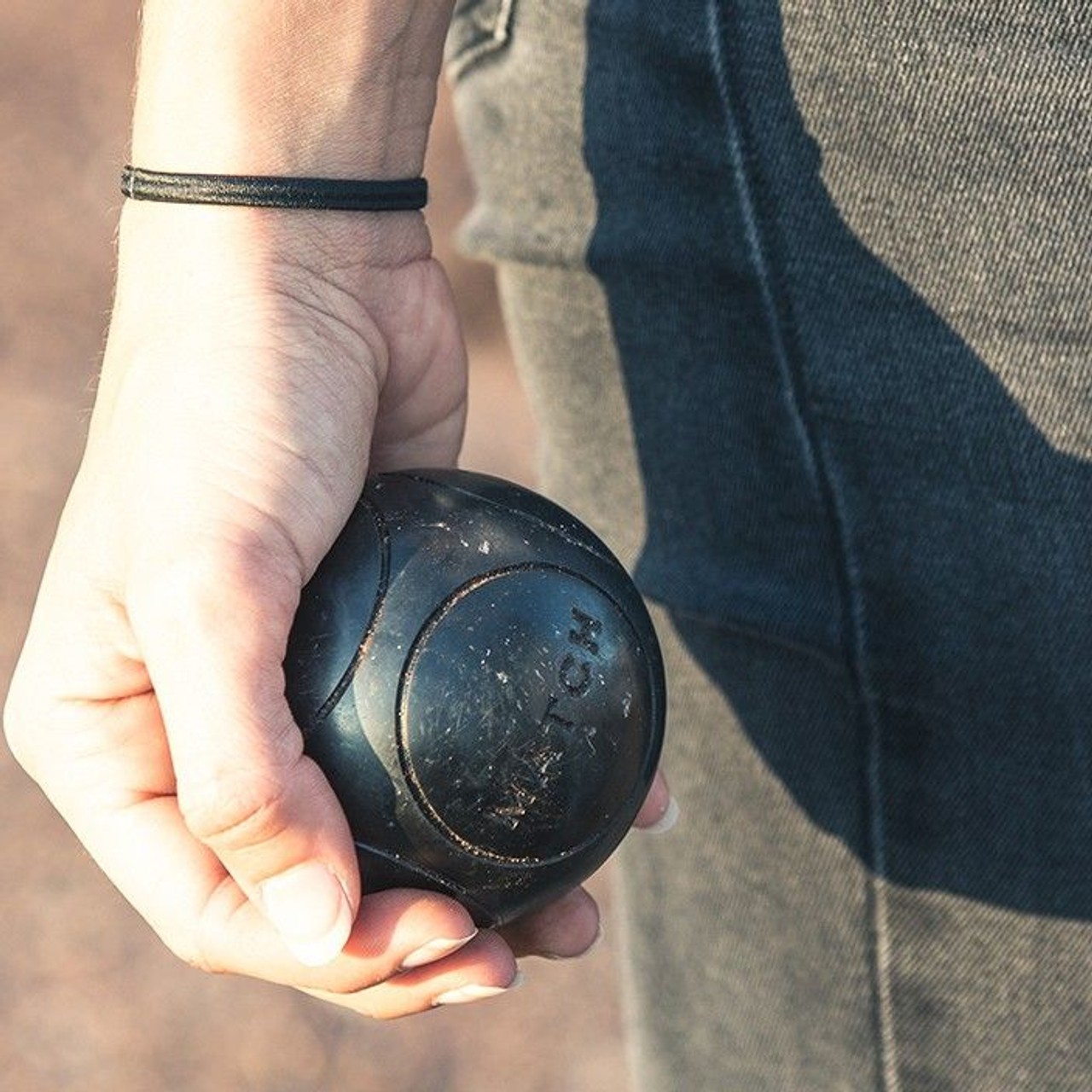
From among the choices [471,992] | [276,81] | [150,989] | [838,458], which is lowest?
[150,989]

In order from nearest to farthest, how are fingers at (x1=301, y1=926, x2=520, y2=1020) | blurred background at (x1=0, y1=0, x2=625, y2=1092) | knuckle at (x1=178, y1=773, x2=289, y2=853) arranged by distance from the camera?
→ knuckle at (x1=178, y1=773, x2=289, y2=853) < fingers at (x1=301, y1=926, x2=520, y2=1020) < blurred background at (x1=0, y1=0, x2=625, y2=1092)

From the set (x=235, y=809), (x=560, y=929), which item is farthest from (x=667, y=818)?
(x=235, y=809)

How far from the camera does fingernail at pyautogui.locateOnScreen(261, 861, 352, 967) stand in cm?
180

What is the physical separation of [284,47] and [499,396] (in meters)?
4.21

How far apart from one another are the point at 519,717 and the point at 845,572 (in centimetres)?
56

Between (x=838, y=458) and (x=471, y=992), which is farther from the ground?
(x=838, y=458)

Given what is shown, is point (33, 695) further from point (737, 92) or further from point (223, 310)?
point (737, 92)

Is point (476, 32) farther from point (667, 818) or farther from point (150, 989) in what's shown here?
point (150, 989)

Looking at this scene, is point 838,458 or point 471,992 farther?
point 838,458

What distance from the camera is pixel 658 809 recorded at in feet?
7.72

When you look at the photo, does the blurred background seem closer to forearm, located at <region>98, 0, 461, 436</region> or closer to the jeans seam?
forearm, located at <region>98, 0, 461, 436</region>

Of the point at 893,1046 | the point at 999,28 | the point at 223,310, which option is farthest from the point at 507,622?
the point at 893,1046

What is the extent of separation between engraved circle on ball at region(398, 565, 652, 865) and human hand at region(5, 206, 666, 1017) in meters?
0.12

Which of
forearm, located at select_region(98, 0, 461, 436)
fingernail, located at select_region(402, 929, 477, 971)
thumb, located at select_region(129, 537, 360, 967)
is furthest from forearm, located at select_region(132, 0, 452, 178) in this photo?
fingernail, located at select_region(402, 929, 477, 971)
